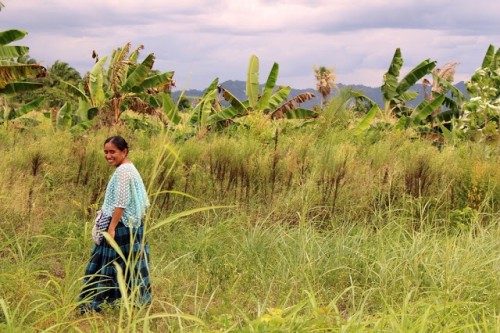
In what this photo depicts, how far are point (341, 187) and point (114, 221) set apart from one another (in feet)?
12.4

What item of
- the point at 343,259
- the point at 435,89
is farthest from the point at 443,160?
the point at 435,89

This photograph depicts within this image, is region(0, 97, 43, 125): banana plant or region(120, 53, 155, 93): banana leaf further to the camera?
region(0, 97, 43, 125): banana plant

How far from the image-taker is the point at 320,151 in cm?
997

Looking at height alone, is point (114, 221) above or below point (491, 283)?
above

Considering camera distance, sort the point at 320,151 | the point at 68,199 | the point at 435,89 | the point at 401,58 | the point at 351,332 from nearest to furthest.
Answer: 1. the point at 351,332
2. the point at 68,199
3. the point at 320,151
4. the point at 401,58
5. the point at 435,89

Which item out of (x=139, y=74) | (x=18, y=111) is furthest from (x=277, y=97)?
(x=18, y=111)

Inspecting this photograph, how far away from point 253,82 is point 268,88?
1.10 feet

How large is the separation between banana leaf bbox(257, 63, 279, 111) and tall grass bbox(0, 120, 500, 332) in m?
2.31

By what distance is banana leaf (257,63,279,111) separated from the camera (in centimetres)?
1364

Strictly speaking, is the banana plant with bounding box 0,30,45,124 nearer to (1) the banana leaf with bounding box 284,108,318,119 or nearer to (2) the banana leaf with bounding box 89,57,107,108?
(2) the banana leaf with bounding box 89,57,107,108

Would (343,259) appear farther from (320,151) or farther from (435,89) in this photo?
(435,89)

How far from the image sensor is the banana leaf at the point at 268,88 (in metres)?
13.6

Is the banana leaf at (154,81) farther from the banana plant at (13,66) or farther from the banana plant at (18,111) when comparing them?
the banana plant at (18,111)

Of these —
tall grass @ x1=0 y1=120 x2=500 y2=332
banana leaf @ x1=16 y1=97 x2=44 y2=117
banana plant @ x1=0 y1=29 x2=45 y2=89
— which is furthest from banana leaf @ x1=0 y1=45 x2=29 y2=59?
tall grass @ x1=0 y1=120 x2=500 y2=332
